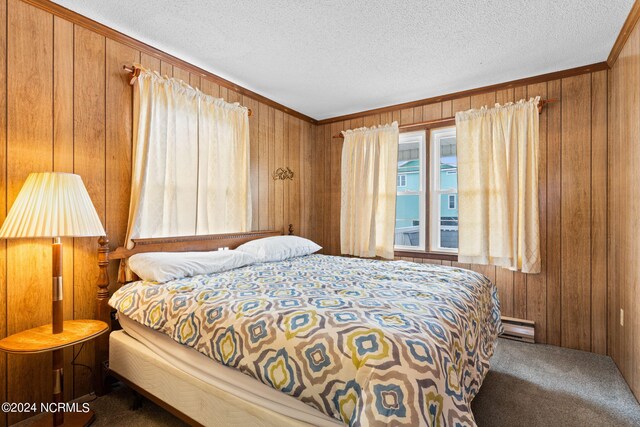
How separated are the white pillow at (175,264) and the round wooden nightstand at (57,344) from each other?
387mm

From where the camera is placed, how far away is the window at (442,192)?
11.8 ft

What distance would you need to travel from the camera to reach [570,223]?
285 cm

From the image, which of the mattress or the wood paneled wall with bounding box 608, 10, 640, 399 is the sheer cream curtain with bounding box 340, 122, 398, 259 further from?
the mattress


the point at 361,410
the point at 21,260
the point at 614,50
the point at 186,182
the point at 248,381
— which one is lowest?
the point at 248,381

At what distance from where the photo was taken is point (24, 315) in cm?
191

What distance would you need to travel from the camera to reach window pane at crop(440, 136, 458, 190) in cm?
359

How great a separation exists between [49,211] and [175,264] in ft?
2.45

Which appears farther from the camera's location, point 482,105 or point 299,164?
point 299,164

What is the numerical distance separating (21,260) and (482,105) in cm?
400

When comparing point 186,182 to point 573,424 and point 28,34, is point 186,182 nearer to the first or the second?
point 28,34

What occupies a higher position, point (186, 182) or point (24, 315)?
point (186, 182)

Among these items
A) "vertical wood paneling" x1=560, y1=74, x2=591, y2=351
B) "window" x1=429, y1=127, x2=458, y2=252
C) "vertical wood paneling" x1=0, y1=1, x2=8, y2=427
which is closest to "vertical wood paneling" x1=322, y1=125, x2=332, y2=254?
"window" x1=429, y1=127, x2=458, y2=252

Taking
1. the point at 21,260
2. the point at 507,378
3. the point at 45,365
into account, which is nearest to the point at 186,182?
the point at 21,260

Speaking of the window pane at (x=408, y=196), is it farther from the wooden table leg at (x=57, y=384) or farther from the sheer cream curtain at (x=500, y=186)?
the wooden table leg at (x=57, y=384)
